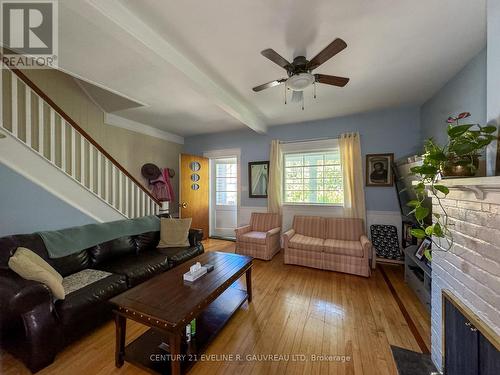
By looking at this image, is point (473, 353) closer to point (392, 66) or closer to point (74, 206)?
point (392, 66)

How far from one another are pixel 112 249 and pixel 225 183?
310cm

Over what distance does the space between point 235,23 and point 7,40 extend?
7.23ft

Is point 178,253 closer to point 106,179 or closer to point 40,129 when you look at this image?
point 106,179

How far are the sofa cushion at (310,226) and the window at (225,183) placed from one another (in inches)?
78.1

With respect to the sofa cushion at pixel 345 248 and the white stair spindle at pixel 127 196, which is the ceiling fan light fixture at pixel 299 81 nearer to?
the sofa cushion at pixel 345 248

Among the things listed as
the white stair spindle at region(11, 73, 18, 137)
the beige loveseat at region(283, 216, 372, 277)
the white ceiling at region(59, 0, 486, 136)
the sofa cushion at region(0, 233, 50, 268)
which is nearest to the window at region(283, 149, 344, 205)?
the beige loveseat at region(283, 216, 372, 277)

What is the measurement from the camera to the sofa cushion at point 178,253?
8.74ft

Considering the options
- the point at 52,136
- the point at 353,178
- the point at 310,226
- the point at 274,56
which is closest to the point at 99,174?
the point at 52,136

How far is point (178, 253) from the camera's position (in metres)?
2.79

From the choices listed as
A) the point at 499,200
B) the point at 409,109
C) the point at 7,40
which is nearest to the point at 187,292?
the point at 499,200

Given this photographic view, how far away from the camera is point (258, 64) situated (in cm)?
208

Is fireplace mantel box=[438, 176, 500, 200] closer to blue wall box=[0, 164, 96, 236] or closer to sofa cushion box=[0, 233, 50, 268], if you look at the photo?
sofa cushion box=[0, 233, 50, 268]

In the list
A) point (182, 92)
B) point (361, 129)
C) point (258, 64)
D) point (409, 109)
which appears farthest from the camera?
point (361, 129)

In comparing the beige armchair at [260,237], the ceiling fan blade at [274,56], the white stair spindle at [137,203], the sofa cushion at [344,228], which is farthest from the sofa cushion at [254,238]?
the ceiling fan blade at [274,56]
